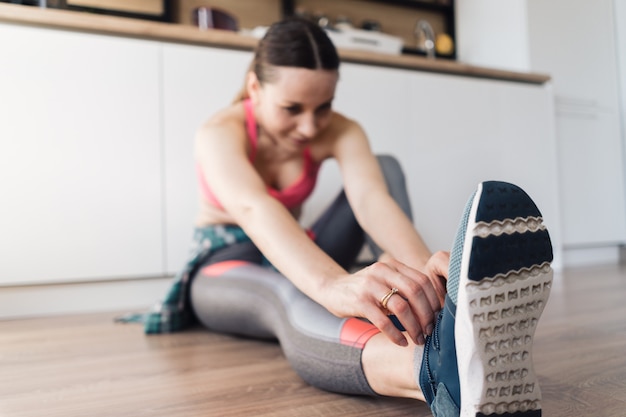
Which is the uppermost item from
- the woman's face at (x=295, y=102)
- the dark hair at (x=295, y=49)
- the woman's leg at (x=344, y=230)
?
the dark hair at (x=295, y=49)

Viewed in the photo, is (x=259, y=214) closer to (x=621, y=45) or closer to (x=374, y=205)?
(x=374, y=205)

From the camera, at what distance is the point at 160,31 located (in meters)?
1.65

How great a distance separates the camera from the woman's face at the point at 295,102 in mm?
940

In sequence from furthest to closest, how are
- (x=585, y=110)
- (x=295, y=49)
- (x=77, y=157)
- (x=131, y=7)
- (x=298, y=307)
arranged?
1. (x=585, y=110)
2. (x=131, y=7)
3. (x=77, y=157)
4. (x=295, y=49)
5. (x=298, y=307)

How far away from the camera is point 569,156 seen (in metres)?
2.52

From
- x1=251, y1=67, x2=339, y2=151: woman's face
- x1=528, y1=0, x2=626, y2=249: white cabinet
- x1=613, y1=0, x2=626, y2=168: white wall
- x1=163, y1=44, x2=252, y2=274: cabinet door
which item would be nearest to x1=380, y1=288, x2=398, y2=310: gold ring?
x1=251, y1=67, x2=339, y2=151: woman's face

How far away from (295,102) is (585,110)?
2169mm

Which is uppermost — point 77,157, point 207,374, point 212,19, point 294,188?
point 212,19

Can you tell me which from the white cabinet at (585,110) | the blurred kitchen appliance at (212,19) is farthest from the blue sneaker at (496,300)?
the white cabinet at (585,110)

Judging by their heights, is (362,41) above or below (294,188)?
above

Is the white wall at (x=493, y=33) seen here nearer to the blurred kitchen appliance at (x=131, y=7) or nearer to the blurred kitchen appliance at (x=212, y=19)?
the blurred kitchen appliance at (x=212, y=19)

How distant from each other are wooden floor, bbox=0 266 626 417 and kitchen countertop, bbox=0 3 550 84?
88cm

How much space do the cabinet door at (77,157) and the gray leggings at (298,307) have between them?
531mm

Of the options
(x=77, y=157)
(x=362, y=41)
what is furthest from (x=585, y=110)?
(x=77, y=157)
